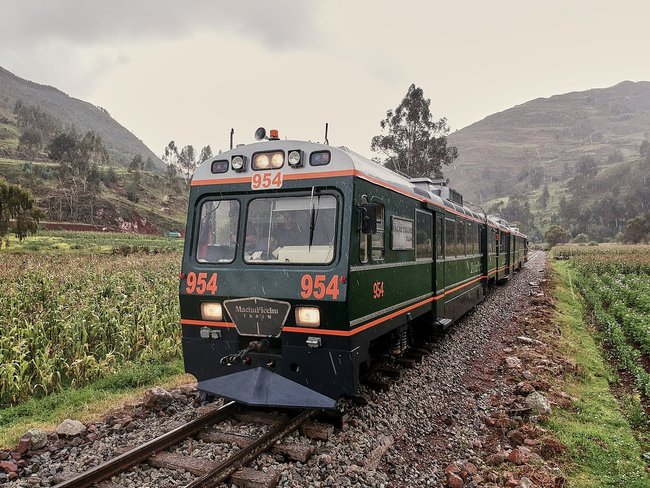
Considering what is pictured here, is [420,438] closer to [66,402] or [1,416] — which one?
[66,402]

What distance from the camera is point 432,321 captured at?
31.7 ft

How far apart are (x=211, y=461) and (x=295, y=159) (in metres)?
3.62

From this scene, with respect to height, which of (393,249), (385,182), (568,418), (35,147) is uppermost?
(35,147)

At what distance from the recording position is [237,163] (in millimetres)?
6457

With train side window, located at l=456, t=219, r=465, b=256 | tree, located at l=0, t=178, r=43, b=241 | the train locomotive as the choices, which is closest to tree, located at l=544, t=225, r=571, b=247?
tree, located at l=0, t=178, r=43, b=241

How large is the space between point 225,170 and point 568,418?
6102 millimetres

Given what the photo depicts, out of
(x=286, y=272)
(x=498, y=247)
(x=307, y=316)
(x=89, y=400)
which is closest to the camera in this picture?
(x=307, y=316)

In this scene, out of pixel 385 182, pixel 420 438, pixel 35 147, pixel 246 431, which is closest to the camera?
pixel 246 431

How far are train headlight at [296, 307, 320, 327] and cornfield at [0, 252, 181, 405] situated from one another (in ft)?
14.3

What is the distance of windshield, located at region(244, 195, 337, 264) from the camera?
591cm

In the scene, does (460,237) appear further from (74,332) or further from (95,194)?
(95,194)

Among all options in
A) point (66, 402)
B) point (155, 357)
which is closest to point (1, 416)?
point (66, 402)

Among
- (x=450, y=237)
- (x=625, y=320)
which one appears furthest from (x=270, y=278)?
(x=625, y=320)

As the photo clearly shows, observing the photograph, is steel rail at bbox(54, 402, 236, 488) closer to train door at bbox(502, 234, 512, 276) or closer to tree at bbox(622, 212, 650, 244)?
train door at bbox(502, 234, 512, 276)
